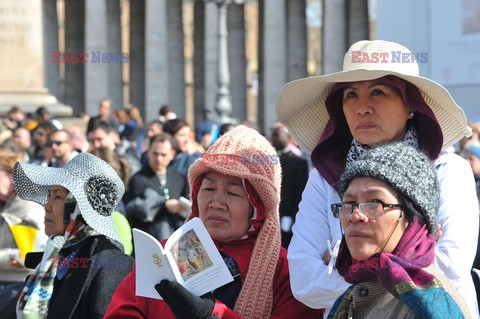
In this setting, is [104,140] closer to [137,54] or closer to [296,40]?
[137,54]

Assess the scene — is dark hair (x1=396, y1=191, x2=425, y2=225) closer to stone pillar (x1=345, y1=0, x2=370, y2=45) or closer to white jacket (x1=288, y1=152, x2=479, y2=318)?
white jacket (x1=288, y1=152, x2=479, y2=318)

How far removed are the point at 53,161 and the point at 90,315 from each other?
7141mm

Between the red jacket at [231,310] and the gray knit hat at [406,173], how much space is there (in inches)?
33.7

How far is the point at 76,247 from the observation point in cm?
581

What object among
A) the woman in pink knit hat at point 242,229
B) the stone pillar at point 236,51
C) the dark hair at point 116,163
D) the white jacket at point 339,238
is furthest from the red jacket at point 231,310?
the stone pillar at point 236,51

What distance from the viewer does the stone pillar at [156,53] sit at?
4156cm

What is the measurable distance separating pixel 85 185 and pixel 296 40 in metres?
40.1

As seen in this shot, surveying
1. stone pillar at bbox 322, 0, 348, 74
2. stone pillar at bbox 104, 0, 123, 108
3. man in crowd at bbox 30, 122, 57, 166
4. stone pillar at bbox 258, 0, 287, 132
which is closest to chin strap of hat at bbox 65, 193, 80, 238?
man in crowd at bbox 30, 122, 57, 166

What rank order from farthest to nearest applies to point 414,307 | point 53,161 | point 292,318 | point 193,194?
point 53,161 < point 193,194 < point 292,318 < point 414,307

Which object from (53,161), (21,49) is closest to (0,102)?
(21,49)

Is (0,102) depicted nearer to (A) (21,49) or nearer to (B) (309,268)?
(A) (21,49)

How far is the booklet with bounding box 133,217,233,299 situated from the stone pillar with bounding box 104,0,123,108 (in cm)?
3841

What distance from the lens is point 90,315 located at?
560 cm

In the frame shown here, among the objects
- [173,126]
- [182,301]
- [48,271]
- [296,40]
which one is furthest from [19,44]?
[296,40]
